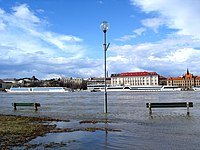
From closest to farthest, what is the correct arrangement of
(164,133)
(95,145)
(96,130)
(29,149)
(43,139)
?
(29,149), (95,145), (43,139), (164,133), (96,130)

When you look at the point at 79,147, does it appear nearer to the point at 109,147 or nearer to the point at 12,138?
the point at 109,147

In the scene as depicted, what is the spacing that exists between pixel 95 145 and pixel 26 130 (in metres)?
4.64

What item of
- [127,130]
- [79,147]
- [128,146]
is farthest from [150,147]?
[127,130]

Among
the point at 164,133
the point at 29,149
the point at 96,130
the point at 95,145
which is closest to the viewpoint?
the point at 29,149

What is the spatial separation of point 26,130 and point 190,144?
7.38m

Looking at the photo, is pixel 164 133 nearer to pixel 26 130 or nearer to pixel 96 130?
pixel 96 130

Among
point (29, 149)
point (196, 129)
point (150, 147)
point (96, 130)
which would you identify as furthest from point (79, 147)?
point (196, 129)

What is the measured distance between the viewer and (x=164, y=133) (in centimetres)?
1331

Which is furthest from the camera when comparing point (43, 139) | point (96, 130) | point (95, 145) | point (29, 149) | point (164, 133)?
point (96, 130)

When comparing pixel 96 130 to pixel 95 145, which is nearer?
pixel 95 145

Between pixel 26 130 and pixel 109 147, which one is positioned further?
pixel 26 130

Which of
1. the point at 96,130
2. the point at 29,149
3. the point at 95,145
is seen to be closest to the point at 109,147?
the point at 95,145

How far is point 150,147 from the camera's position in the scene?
33.8 ft

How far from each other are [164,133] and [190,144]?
2.58 metres
